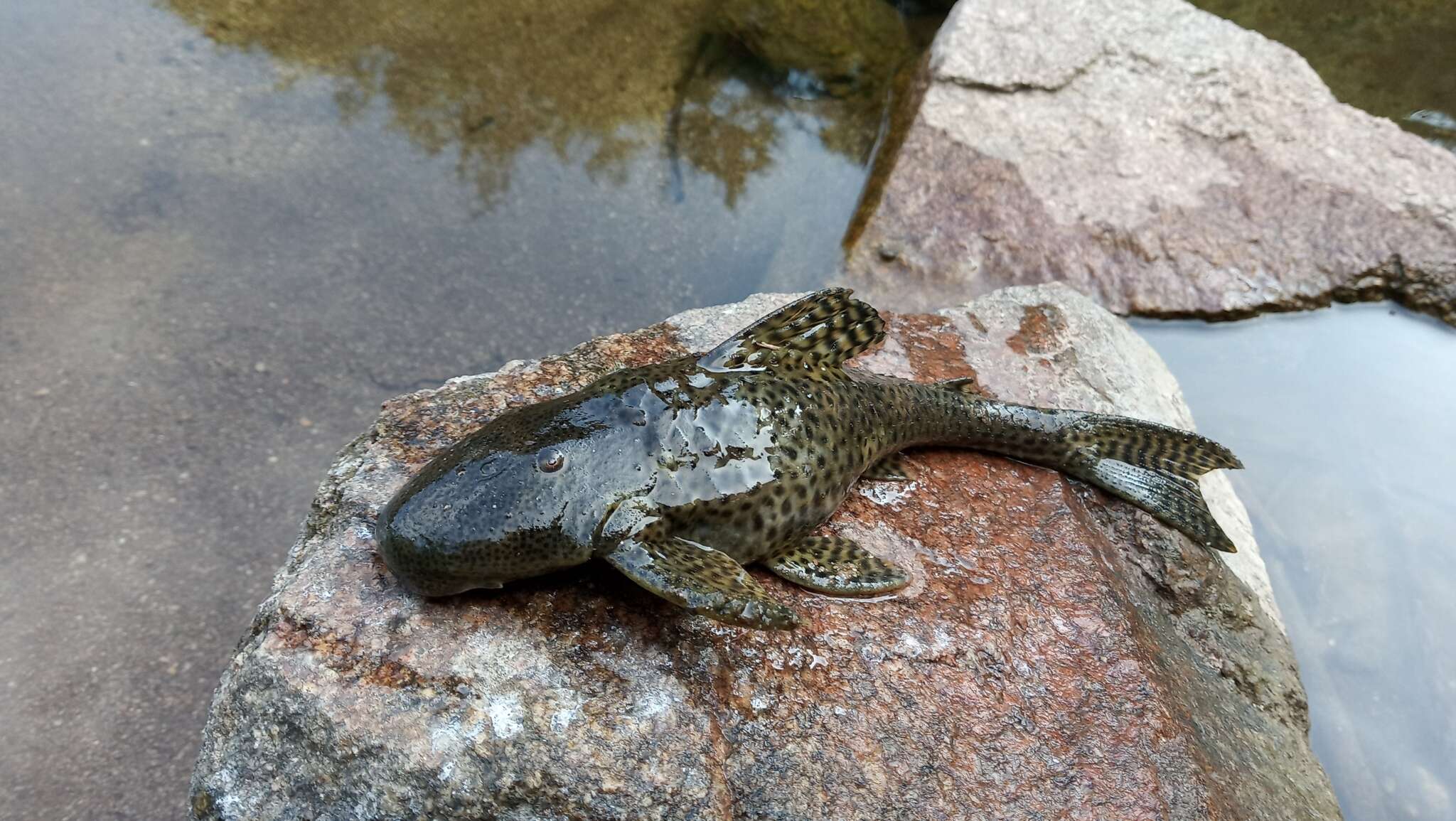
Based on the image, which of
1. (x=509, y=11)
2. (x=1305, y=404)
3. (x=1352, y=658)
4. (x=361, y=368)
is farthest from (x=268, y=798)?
(x=509, y=11)

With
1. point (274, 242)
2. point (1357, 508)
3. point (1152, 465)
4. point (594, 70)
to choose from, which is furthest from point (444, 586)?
point (594, 70)

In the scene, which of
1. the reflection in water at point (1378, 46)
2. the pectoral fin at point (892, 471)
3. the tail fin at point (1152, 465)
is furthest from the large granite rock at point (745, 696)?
the reflection in water at point (1378, 46)

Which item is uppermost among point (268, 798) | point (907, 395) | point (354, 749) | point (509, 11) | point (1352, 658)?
point (509, 11)

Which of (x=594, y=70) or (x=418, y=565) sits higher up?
(x=594, y=70)

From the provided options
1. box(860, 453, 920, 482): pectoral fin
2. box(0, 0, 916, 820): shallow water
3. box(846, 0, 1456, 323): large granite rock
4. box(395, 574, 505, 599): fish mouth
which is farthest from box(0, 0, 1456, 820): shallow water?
box(860, 453, 920, 482): pectoral fin

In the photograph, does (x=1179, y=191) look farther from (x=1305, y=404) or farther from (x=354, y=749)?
(x=354, y=749)

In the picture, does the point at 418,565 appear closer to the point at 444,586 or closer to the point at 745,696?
the point at 444,586

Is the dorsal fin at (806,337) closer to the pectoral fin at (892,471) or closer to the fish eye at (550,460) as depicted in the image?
the pectoral fin at (892,471)
